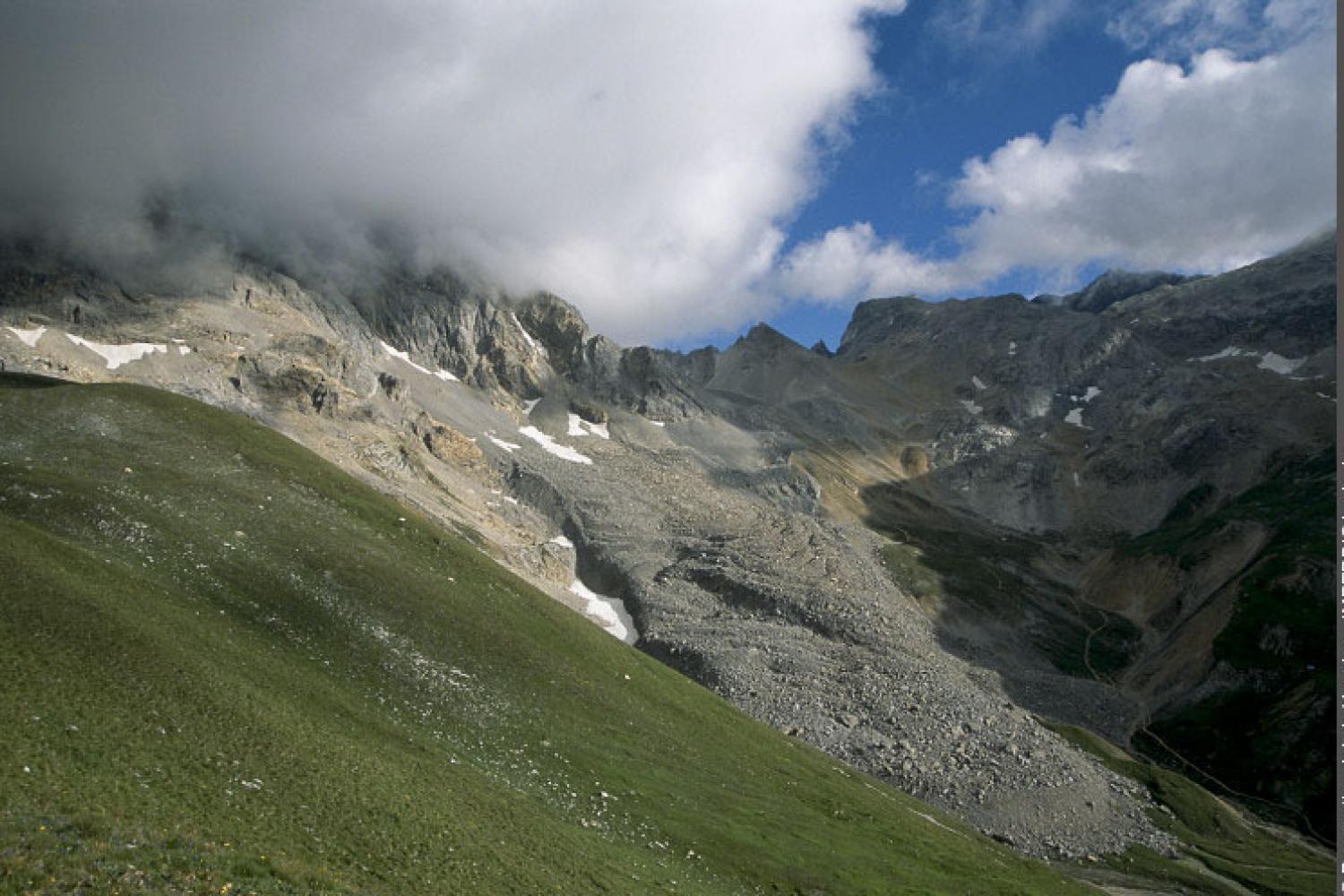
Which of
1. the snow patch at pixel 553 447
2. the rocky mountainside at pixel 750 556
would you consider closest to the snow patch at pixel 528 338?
the rocky mountainside at pixel 750 556

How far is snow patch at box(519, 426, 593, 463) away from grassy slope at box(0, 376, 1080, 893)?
81.1 m

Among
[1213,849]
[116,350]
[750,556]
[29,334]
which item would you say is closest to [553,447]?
[750,556]

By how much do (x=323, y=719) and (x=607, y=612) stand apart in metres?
75.6

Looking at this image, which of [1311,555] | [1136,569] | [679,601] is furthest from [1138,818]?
[1136,569]

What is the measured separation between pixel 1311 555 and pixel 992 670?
2382 inches

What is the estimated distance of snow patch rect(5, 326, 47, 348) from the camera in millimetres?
98812

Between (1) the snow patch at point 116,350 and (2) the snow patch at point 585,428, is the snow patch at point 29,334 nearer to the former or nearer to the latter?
(1) the snow patch at point 116,350

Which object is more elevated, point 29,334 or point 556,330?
point 556,330

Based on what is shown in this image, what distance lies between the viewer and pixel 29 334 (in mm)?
101062

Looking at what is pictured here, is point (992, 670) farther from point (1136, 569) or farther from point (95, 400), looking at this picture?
point (95, 400)

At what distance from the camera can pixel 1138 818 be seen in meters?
79.1

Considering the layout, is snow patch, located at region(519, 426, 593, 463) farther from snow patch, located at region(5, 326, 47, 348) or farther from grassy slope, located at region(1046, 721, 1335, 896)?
grassy slope, located at region(1046, 721, 1335, 896)

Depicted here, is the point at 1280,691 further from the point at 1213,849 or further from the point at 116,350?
the point at 116,350

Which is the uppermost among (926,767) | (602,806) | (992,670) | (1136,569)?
(1136,569)
